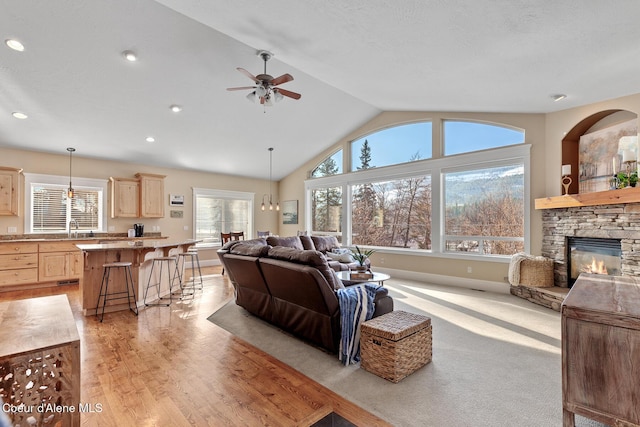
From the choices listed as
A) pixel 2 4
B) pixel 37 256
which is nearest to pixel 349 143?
pixel 2 4

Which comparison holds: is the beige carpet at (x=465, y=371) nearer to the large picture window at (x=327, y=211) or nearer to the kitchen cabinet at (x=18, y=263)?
the kitchen cabinet at (x=18, y=263)

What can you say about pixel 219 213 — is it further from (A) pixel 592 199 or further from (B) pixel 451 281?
(A) pixel 592 199

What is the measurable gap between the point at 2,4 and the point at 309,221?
7000 millimetres

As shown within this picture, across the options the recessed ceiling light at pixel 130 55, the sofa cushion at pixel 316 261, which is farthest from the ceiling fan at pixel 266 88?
the sofa cushion at pixel 316 261

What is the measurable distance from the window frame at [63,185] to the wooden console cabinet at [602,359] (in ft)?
26.2

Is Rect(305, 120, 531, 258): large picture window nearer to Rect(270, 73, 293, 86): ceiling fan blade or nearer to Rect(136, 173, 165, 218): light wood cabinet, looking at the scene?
Rect(270, 73, 293, 86): ceiling fan blade

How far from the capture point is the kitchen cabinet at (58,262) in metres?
5.80

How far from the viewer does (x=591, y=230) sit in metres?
4.39

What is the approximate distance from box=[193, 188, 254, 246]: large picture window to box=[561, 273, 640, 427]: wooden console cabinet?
811 centimetres

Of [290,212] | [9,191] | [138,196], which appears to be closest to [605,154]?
[290,212]

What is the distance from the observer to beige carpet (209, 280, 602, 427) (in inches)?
84.8

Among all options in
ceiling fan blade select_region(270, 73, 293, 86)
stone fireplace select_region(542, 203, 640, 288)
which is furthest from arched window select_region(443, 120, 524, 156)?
ceiling fan blade select_region(270, 73, 293, 86)

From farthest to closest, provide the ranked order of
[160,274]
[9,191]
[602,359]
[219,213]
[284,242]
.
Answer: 1. [219,213]
2. [284,242]
3. [9,191]
4. [160,274]
5. [602,359]

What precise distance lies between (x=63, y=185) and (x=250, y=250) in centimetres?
531
